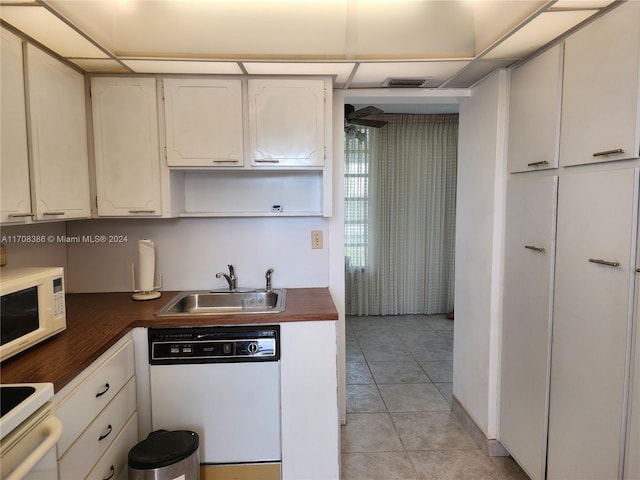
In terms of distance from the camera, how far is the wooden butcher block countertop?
135 centimetres

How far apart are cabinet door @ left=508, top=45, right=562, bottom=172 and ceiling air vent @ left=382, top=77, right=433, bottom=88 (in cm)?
49

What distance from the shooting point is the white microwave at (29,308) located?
4.51 feet

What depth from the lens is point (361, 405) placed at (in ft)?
9.60

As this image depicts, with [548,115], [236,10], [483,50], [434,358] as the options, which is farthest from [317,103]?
[434,358]

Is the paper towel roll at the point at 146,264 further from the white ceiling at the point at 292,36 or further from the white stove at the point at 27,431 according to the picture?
the white stove at the point at 27,431

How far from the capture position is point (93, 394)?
150 centimetres

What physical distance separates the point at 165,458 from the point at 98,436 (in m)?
0.29

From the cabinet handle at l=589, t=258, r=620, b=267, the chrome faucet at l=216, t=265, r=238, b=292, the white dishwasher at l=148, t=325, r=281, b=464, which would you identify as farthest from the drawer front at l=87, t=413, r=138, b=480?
the cabinet handle at l=589, t=258, r=620, b=267

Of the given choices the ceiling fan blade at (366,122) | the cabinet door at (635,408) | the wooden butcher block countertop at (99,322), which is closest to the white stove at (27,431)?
the wooden butcher block countertop at (99,322)

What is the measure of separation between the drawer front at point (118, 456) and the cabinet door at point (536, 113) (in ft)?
7.39

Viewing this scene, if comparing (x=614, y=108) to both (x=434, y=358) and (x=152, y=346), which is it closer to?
(x=152, y=346)

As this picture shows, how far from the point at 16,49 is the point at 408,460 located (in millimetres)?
2826

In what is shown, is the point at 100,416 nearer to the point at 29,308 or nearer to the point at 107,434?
the point at 107,434

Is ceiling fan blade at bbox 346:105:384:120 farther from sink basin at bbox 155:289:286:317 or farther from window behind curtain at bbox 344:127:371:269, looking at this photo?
sink basin at bbox 155:289:286:317
